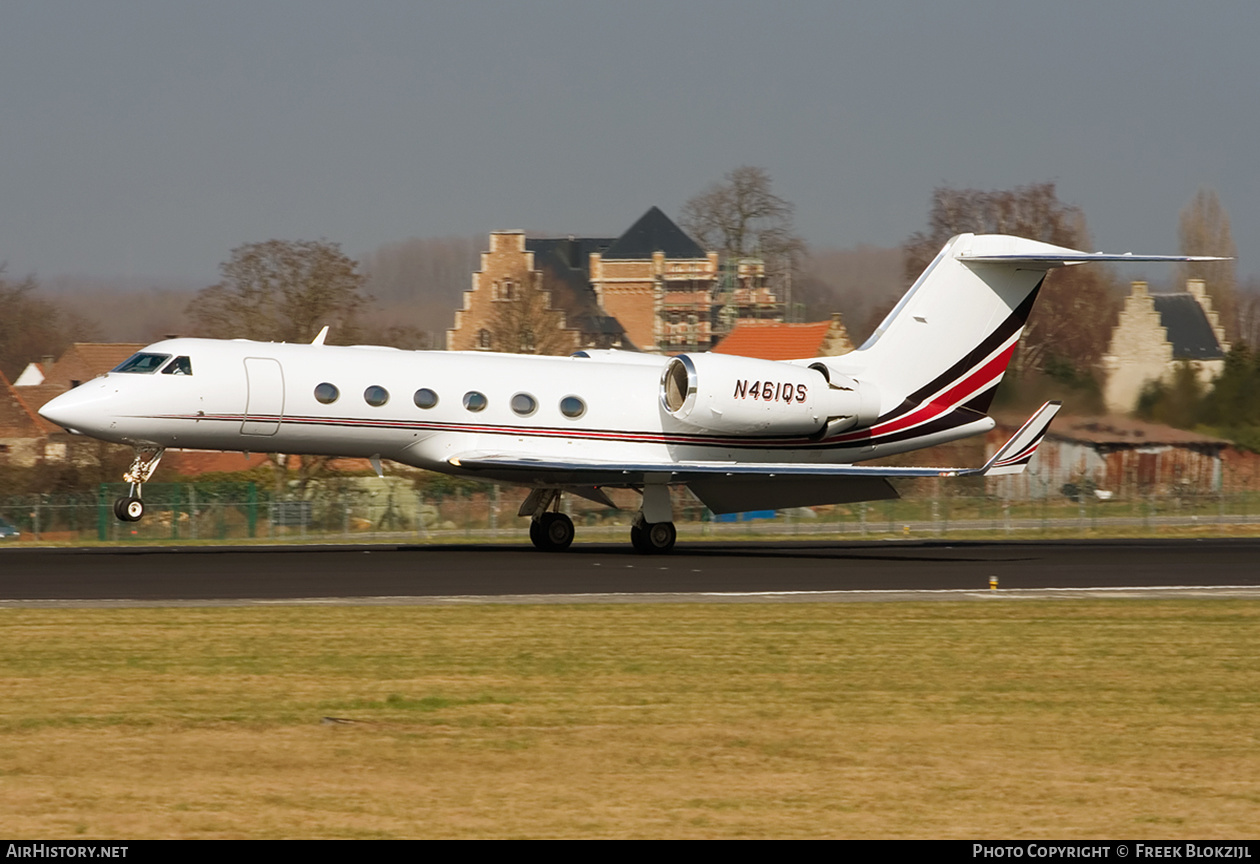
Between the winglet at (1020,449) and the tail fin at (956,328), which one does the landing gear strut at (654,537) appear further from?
the winglet at (1020,449)

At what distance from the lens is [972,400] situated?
28.1 m

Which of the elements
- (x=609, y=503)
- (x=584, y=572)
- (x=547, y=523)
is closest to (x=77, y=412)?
(x=584, y=572)

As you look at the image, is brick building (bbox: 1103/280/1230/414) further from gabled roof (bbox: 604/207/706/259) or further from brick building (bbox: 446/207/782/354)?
gabled roof (bbox: 604/207/706/259)

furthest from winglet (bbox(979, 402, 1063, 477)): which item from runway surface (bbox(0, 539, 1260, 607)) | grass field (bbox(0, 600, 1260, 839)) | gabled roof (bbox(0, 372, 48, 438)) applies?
gabled roof (bbox(0, 372, 48, 438))

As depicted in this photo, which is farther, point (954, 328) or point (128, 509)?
point (954, 328)

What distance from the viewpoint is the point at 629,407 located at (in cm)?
2578

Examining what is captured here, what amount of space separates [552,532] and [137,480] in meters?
7.09

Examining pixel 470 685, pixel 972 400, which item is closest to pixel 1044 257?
pixel 972 400

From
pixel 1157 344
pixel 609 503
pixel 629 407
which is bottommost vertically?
pixel 609 503

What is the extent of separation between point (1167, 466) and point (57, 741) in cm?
3642

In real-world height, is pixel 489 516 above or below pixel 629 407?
below

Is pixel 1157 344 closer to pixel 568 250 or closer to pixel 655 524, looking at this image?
pixel 655 524

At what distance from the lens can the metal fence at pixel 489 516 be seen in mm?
35156

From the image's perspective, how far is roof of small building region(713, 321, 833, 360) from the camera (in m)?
66.2
